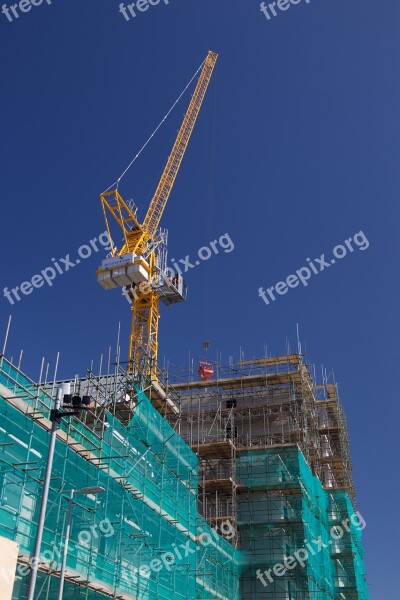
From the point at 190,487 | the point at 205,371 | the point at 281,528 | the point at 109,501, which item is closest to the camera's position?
the point at 109,501

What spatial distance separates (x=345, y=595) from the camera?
49469mm

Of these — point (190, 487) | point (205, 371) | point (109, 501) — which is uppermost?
→ point (205, 371)

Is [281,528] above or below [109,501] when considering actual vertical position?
above

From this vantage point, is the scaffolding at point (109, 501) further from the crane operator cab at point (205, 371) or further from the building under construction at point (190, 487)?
the crane operator cab at point (205, 371)

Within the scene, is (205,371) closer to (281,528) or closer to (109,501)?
(281,528)

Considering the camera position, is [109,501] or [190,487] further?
[190,487]

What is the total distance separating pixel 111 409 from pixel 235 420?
59.8ft

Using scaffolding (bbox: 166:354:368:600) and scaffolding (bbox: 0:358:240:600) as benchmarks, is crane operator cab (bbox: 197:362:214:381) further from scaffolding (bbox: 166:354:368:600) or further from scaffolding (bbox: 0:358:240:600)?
scaffolding (bbox: 0:358:240:600)

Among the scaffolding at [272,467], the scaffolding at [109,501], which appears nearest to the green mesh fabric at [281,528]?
the scaffolding at [272,467]

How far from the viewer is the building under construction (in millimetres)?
21484

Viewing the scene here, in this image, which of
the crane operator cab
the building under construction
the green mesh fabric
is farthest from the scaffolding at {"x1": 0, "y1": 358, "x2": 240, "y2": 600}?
the crane operator cab

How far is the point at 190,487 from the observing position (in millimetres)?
34188

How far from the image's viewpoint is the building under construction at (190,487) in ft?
70.5

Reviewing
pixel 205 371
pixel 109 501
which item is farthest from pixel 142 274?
pixel 109 501
